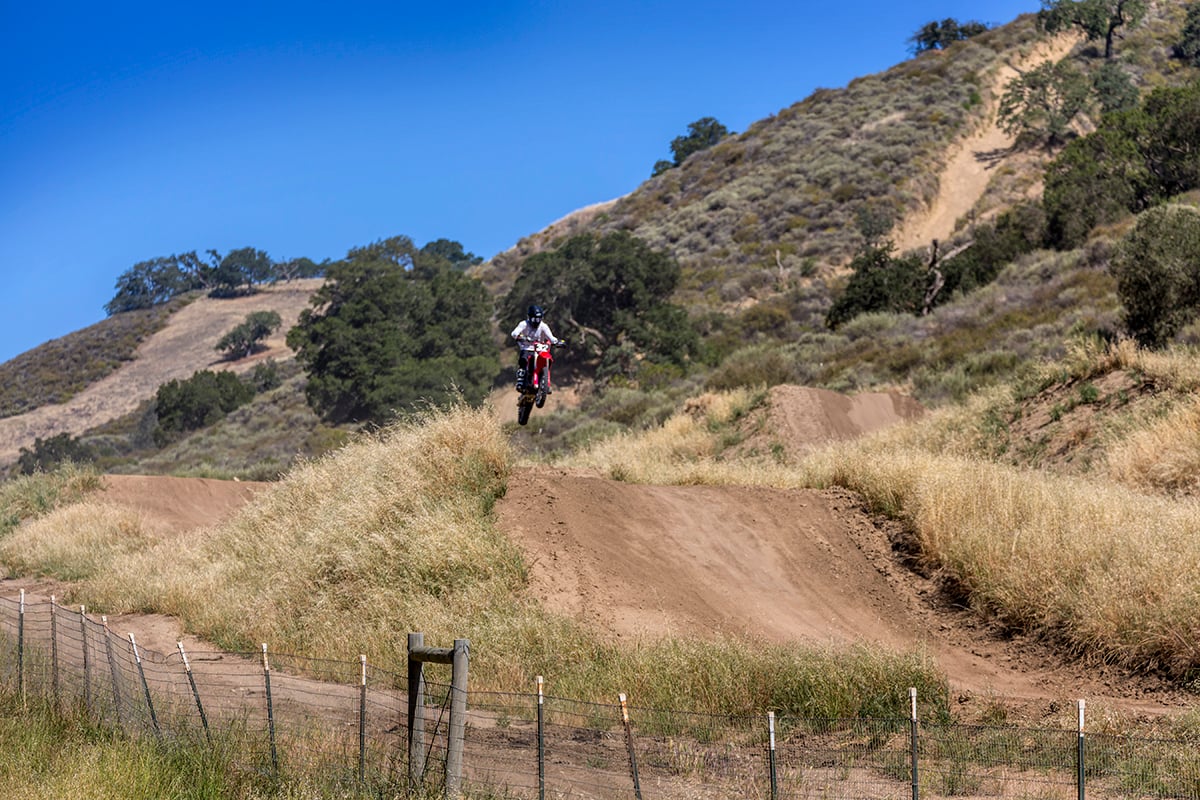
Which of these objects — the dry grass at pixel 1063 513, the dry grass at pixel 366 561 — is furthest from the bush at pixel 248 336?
the dry grass at pixel 366 561

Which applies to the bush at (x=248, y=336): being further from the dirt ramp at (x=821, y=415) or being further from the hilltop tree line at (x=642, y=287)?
the dirt ramp at (x=821, y=415)

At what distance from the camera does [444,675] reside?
1323 cm

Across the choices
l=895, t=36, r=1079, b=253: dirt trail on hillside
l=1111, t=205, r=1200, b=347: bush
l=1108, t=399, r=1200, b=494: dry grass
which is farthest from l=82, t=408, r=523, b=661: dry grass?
l=895, t=36, r=1079, b=253: dirt trail on hillside

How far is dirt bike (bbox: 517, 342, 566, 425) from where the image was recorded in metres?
18.0

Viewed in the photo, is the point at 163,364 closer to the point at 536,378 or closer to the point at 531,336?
the point at 536,378

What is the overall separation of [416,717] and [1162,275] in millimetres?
23606

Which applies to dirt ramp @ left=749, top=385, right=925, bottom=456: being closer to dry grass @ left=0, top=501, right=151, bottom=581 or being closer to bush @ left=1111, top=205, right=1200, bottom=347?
bush @ left=1111, top=205, right=1200, bottom=347

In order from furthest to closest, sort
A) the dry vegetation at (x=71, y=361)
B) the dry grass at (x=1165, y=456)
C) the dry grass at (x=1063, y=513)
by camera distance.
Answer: the dry vegetation at (x=71, y=361)
the dry grass at (x=1165, y=456)
the dry grass at (x=1063, y=513)

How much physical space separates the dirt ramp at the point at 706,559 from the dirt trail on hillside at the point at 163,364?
74.5 metres

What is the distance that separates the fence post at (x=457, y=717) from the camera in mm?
8406

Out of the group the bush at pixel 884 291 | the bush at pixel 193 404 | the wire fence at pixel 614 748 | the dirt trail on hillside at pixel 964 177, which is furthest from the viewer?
the dirt trail on hillside at pixel 964 177

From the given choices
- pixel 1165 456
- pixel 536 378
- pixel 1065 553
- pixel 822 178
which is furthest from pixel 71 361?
pixel 1065 553

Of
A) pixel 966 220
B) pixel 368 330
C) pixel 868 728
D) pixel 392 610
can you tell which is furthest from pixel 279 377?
pixel 868 728

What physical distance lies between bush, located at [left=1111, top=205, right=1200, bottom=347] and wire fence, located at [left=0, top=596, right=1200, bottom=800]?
1923cm
